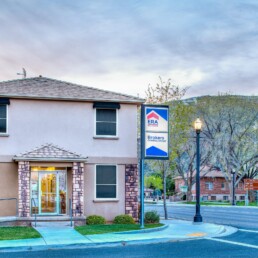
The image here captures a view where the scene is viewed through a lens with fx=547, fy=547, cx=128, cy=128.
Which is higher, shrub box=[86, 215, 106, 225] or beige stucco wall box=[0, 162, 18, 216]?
beige stucco wall box=[0, 162, 18, 216]

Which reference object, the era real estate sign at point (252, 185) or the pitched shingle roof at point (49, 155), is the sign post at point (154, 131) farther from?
the era real estate sign at point (252, 185)

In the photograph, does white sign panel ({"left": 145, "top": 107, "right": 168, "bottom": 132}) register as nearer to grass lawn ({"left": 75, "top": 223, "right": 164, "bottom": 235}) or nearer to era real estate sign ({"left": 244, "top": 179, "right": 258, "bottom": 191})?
grass lawn ({"left": 75, "top": 223, "right": 164, "bottom": 235})

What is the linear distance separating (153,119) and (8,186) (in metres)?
8.05

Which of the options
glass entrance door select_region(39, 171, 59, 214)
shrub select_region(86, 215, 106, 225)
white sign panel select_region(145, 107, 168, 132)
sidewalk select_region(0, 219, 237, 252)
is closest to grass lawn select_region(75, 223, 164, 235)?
sidewalk select_region(0, 219, 237, 252)

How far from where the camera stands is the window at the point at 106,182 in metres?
28.3

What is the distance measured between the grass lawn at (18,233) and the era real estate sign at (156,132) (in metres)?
6.09

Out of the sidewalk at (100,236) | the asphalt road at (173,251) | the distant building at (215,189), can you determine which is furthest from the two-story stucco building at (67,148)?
the distant building at (215,189)

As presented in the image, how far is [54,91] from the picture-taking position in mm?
28375

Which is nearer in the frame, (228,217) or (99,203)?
(99,203)

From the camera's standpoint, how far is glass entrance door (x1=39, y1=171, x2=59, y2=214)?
2762 centimetres

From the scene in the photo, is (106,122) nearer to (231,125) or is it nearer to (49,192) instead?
(49,192)

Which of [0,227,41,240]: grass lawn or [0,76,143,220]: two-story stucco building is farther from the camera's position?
[0,76,143,220]: two-story stucco building

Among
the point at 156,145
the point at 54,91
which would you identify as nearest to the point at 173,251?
the point at 156,145

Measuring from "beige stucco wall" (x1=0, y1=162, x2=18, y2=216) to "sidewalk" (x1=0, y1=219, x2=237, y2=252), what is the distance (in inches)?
81.6
